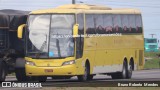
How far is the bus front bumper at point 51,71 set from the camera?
104 ft

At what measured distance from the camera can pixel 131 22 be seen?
38.9 metres

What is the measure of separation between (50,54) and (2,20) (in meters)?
2.86

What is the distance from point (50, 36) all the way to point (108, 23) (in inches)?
189

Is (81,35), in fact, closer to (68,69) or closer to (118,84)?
(68,69)

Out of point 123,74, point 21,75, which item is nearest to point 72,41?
point 21,75

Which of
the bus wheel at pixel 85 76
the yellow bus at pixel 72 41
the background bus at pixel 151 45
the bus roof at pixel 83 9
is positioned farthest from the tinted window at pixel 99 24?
the background bus at pixel 151 45

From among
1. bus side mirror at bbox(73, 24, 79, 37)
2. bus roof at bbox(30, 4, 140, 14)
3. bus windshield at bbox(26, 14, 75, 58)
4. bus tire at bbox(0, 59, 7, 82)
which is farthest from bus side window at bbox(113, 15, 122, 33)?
bus tire at bbox(0, 59, 7, 82)

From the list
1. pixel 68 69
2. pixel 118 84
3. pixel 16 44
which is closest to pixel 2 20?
pixel 16 44

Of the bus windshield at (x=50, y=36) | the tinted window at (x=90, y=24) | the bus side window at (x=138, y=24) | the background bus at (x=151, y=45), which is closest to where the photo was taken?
the bus windshield at (x=50, y=36)

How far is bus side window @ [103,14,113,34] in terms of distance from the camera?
35.7 meters

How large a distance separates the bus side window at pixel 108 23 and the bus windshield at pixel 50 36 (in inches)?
140

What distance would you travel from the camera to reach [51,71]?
3166 centimetres

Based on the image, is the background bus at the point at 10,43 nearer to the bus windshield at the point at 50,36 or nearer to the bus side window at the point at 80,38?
the bus windshield at the point at 50,36

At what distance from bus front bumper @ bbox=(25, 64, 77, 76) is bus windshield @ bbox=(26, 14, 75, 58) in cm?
56
